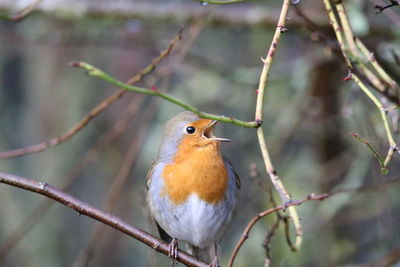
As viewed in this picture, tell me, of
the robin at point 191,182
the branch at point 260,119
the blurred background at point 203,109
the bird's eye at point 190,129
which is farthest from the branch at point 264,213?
the bird's eye at point 190,129

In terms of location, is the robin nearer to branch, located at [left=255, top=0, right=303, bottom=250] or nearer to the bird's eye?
the bird's eye

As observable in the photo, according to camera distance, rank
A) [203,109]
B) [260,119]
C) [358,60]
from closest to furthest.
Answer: [260,119] < [358,60] < [203,109]

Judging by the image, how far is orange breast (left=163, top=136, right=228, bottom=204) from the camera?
11.6ft

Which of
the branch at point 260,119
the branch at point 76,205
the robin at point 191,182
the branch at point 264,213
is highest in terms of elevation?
the branch at point 260,119

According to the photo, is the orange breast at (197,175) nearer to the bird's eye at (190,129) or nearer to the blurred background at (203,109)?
the bird's eye at (190,129)

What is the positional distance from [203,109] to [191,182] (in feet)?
7.56

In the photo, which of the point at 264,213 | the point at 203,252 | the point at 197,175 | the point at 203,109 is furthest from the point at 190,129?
the point at 203,109

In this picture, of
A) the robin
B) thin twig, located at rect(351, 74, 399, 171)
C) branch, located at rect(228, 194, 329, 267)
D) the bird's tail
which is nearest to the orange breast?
the robin

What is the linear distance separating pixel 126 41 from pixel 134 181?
6.46ft

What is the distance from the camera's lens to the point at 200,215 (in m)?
3.62

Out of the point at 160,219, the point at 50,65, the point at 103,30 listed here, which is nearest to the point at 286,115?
the point at 160,219

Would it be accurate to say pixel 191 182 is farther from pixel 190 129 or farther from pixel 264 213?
pixel 264 213

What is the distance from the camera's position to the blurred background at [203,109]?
4.33m

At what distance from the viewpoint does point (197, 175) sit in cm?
354
